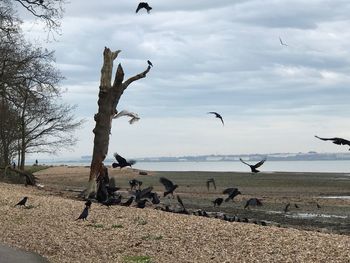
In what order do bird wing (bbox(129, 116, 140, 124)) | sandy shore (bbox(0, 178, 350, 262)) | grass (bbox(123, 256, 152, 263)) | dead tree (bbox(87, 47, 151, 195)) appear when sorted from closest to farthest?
1. grass (bbox(123, 256, 152, 263))
2. sandy shore (bbox(0, 178, 350, 262))
3. dead tree (bbox(87, 47, 151, 195))
4. bird wing (bbox(129, 116, 140, 124))

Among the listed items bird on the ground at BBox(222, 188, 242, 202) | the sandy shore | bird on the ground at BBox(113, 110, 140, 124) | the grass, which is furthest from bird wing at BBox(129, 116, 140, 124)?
the grass

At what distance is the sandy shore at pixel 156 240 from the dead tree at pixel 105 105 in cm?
629

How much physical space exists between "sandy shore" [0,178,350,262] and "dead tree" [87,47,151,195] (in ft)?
20.6

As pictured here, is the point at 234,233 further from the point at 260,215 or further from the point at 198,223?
the point at 260,215

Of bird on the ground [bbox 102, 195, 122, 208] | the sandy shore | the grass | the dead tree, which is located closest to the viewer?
the grass

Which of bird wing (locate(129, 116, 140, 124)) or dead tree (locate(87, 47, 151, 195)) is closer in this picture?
dead tree (locate(87, 47, 151, 195))

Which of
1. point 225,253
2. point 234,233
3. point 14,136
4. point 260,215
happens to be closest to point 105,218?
point 234,233

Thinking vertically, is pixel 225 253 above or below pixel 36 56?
below

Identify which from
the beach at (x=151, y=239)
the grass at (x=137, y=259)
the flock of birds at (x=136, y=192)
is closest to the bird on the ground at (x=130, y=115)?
the flock of birds at (x=136, y=192)

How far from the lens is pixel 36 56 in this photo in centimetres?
2725

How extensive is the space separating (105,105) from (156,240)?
34.9 feet

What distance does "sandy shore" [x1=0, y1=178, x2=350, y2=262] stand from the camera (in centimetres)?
1023

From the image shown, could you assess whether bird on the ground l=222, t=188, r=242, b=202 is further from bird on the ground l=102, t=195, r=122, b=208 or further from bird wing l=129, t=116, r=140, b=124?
bird wing l=129, t=116, r=140, b=124

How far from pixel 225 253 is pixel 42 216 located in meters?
6.45
